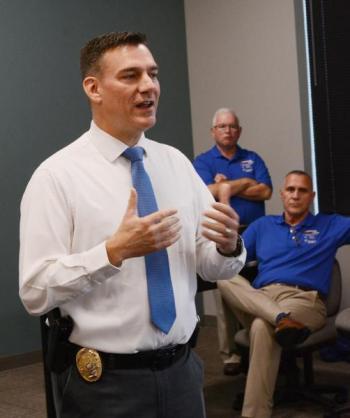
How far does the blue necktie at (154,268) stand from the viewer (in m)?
1.54

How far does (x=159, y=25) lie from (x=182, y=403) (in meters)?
4.67

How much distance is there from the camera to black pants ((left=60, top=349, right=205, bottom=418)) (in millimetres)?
1520

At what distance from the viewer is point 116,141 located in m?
1.64

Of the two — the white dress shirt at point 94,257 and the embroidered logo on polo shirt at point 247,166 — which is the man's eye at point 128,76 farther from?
the embroidered logo on polo shirt at point 247,166

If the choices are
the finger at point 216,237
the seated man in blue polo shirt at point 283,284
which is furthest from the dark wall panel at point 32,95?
the finger at point 216,237

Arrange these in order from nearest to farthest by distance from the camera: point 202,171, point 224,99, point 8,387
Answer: point 8,387 → point 202,171 → point 224,99

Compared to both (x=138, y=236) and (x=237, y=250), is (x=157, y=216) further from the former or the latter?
(x=237, y=250)

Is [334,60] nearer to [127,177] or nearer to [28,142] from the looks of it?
[28,142]

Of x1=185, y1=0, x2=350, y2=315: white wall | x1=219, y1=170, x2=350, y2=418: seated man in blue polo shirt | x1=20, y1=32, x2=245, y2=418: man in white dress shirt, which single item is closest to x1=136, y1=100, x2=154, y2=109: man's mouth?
x1=20, y1=32, x2=245, y2=418: man in white dress shirt

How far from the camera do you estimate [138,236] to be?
1.42 m

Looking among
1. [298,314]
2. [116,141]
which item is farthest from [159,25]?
[116,141]

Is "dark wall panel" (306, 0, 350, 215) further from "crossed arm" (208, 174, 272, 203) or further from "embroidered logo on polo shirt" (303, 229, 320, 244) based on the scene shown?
"embroidered logo on polo shirt" (303, 229, 320, 244)

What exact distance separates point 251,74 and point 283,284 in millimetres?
2155

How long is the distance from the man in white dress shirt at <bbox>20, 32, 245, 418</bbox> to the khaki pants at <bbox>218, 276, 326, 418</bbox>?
1.90m
